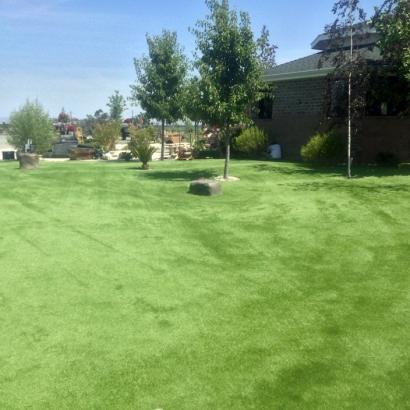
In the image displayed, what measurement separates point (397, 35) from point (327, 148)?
4416 mm

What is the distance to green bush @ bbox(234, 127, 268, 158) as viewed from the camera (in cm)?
2106

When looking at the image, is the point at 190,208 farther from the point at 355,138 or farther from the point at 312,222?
the point at 355,138

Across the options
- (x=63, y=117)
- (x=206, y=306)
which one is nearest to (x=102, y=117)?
(x=63, y=117)

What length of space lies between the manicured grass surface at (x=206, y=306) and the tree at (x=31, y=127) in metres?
17.6

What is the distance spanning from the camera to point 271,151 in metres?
21.2

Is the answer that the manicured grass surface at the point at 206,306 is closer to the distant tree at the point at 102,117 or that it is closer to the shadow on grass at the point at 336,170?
the shadow on grass at the point at 336,170

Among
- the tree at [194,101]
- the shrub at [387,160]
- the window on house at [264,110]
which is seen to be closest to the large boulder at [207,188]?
the tree at [194,101]

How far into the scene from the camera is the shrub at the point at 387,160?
1645cm

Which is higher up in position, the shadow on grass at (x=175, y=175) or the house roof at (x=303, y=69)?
the house roof at (x=303, y=69)

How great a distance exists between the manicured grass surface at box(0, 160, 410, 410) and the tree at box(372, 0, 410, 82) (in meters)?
5.51

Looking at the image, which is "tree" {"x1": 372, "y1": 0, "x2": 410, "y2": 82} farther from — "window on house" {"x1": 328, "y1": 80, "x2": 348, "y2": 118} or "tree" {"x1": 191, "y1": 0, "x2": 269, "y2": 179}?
"tree" {"x1": 191, "y1": 0, "x2": 269, "y2": 179}

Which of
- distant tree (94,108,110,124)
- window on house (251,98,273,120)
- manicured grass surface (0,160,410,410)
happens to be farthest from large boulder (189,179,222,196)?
distant tree (94,108,110,124)

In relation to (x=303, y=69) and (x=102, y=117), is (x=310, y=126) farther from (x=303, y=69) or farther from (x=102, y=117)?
(x=102, y=117)

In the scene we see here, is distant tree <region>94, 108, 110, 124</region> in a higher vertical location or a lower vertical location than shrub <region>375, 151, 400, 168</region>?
higher
